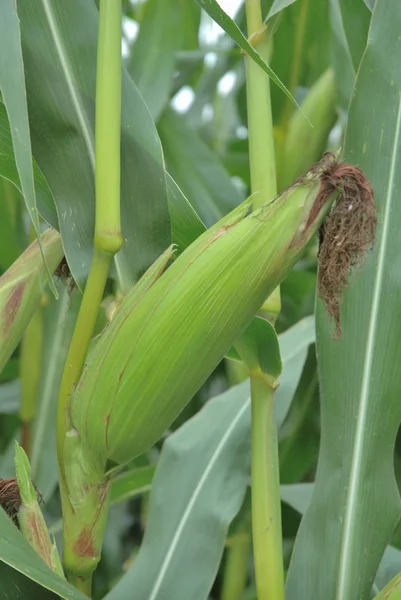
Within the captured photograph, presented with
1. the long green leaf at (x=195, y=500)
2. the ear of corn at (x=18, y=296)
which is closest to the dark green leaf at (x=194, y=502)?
the long green leaf at (x=195, y=500)

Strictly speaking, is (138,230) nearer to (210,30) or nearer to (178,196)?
(178,196)

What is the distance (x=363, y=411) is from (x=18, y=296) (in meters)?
0.25

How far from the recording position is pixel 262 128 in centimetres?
46

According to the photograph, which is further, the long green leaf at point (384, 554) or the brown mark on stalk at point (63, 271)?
the long green leaf at point (384, 554)

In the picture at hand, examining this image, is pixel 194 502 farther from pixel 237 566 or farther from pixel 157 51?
pixel 157 51

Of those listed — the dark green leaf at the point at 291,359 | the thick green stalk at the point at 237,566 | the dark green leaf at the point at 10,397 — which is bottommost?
the thick green stalk at the point at 237,566

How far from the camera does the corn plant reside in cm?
38

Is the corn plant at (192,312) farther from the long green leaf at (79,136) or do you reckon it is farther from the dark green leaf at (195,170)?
the dark green leaf at (195,170)

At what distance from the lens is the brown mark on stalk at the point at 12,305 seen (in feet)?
1.48

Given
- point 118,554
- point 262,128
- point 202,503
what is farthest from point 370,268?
point 118,554

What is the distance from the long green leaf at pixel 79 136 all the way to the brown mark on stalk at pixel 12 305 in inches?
2.0

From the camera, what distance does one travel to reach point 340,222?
401 mm

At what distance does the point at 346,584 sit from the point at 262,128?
311 mm

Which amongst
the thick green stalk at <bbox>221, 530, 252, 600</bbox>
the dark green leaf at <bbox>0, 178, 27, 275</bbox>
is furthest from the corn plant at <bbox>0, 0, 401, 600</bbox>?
the dark green leaf at <bbox>0, 178, 27, 275</bbox>
